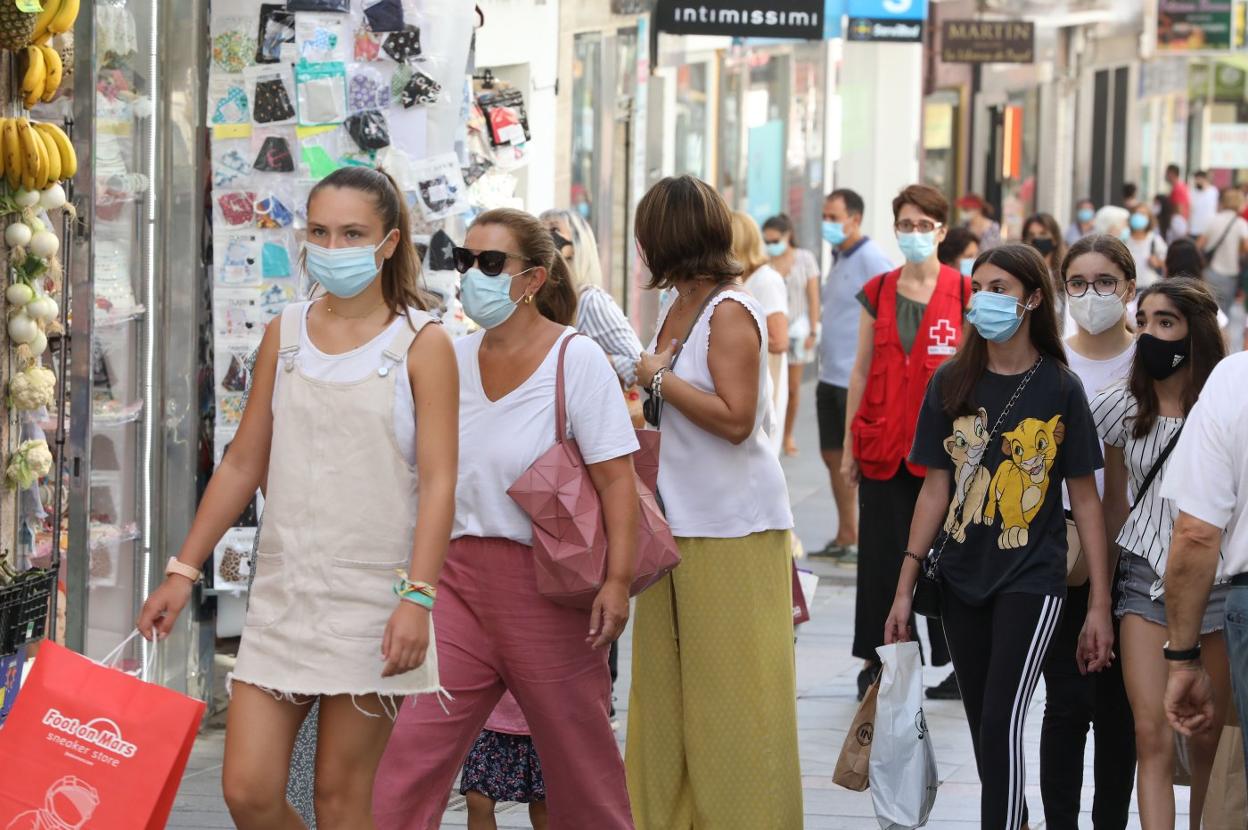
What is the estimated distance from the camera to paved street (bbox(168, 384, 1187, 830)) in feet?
21.4

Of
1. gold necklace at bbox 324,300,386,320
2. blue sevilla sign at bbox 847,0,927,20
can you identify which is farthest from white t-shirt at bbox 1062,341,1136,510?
blue sevilla sign at bbox 847,0,927,20

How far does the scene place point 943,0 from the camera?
30.9 metres

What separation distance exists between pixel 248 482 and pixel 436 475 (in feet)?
1.52

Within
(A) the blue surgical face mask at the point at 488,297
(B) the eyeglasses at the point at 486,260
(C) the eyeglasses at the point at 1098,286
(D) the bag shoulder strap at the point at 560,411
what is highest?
(B) the eyeglasses at the point at 486,260

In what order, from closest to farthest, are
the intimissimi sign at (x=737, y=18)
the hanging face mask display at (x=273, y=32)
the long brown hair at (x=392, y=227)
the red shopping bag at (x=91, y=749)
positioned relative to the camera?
the red shopping bag at (x=91, y=749) → the long brown hair at (x=392, y=227) → the hanging face mask display at (x=273, y=32) → the intimissimi sign at (x=737, y=18)

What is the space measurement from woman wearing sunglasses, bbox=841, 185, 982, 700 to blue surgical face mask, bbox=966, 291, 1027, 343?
7.89 feet

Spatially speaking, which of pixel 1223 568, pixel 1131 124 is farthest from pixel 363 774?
pixel 1131 124

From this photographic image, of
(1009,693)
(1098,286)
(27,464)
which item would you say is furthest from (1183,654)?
(27,464)

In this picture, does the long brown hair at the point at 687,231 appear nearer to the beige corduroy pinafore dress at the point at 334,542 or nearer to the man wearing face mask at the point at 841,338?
the beige corduroy pinafore dress at the point at 334,542

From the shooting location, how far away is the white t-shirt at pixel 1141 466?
17.7 feet

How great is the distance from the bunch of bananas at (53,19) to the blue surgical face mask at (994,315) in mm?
2597

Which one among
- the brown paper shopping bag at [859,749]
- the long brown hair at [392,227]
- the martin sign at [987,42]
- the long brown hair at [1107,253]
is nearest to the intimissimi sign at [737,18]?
the long brown hair at [1107,253]

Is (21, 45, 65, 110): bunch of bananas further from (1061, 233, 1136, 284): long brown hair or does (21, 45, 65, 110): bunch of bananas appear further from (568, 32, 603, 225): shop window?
(568, 32, 603, 225): shop window

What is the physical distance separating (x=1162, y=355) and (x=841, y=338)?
18.8 feet
